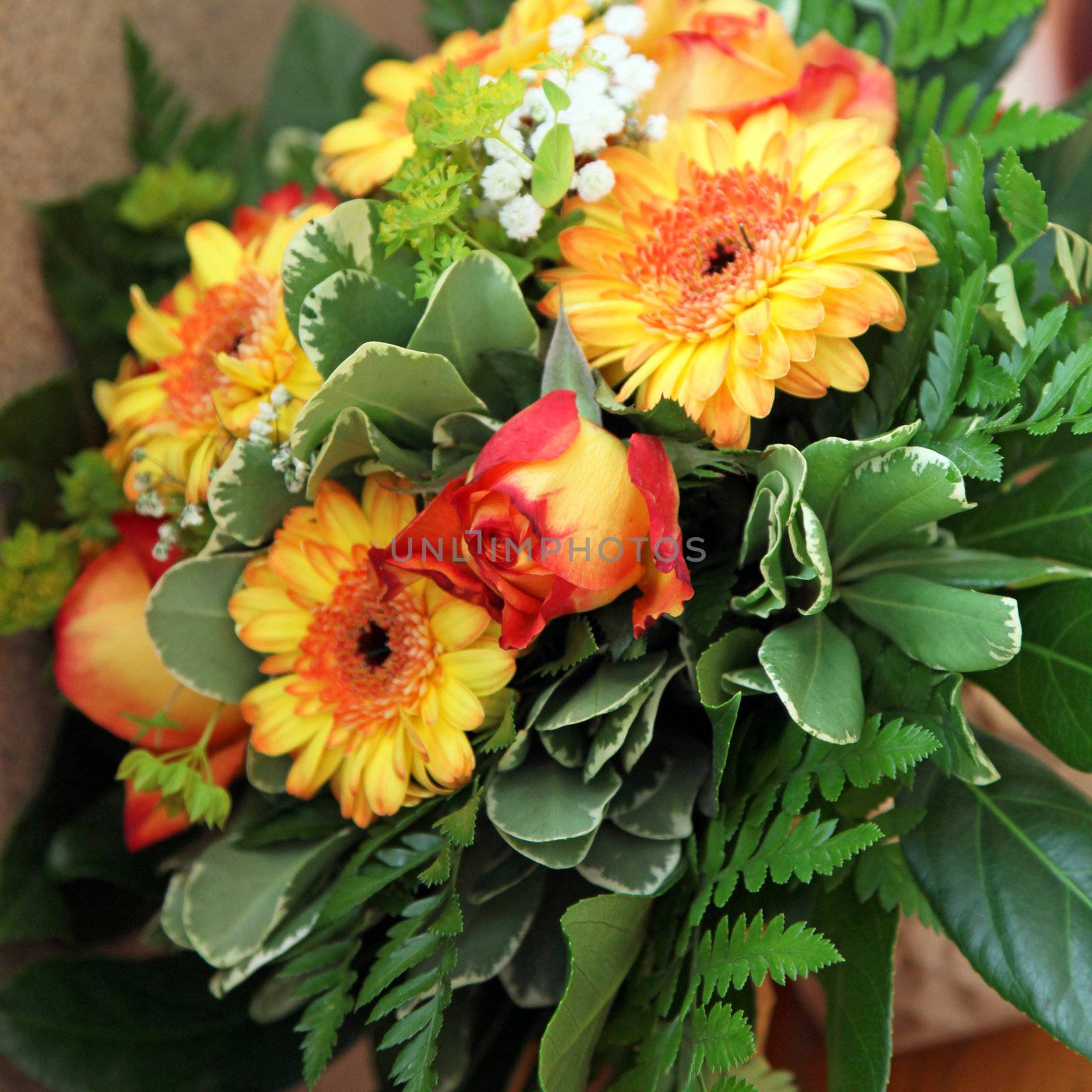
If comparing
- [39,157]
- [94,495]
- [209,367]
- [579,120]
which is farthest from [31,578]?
[579,120]

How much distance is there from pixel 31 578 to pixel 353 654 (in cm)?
22

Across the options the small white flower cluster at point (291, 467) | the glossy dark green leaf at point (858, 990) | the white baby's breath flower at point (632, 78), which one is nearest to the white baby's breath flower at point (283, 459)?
the small white flower cluster at point (291, 467)

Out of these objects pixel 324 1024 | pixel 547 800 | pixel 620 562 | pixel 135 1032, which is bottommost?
pixel 135 1032

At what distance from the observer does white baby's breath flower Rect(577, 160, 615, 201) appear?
Answer: 0.44m

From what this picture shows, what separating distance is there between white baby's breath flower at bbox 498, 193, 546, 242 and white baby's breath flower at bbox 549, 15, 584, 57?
7 cm

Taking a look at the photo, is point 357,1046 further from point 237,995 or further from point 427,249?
point 427,249

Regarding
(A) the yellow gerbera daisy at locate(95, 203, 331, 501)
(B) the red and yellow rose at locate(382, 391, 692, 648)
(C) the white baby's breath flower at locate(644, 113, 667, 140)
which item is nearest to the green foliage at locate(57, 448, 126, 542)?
(A) the yellow gerbera daisy at locate(95, 203, 331, 501)

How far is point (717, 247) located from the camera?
45 cm

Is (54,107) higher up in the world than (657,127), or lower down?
lower down

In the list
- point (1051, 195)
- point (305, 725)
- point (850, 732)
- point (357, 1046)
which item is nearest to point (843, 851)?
point (850, 732)

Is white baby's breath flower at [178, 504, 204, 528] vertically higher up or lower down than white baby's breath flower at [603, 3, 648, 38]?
lower down

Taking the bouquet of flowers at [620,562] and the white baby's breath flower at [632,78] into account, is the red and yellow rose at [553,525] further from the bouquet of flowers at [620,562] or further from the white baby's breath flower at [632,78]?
the white baby's breath flower at [632,78]

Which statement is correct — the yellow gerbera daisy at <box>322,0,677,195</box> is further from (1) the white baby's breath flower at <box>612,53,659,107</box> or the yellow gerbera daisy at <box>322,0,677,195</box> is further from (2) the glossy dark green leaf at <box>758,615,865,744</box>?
(2) the glossy dark green leaf at <box>758,615,865,744</box>

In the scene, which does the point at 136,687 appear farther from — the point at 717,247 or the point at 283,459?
the point at 717,247
